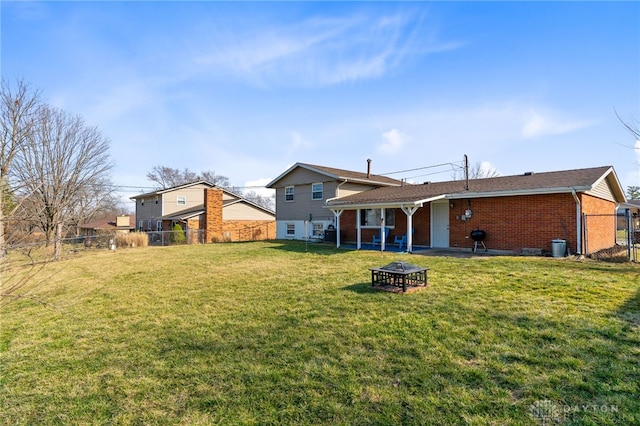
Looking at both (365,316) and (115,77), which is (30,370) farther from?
(115,77)

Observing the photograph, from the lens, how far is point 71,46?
8.49m

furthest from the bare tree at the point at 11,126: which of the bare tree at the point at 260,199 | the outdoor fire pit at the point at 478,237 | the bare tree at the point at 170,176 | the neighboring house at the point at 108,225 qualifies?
the bare tree at the point at 260,199

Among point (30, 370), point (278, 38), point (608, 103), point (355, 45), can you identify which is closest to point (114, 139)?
point (278, 38)

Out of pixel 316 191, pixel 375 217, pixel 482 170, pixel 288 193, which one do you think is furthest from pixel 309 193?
pixel 482 170

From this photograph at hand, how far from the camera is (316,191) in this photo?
2003 cm

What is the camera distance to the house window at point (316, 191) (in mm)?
19781

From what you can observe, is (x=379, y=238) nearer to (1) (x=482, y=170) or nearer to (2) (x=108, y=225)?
(1) (x=482, y=170)

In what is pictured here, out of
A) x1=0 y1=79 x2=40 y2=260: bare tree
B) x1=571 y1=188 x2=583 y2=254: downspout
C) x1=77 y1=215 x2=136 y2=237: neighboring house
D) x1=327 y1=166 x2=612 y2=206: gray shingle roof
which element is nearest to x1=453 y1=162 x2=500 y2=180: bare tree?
x1=327 y1=166 x2=612 y2=206: gray shingle roof

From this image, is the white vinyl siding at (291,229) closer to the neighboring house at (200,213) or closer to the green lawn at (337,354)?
the neighboring house at (200,213)

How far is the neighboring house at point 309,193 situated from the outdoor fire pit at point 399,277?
11.4m

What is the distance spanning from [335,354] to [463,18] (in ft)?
35.6

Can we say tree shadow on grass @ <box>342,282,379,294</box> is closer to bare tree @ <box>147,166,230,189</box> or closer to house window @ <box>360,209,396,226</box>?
house window @ <box>360,209,396,226</box>

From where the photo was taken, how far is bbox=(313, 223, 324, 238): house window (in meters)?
19.6

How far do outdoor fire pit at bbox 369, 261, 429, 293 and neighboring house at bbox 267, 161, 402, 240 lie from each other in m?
11.4
